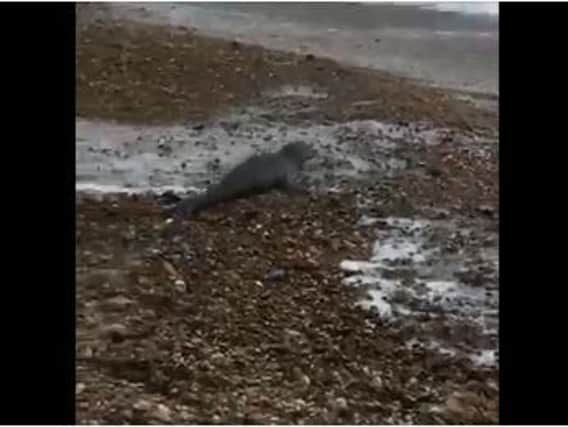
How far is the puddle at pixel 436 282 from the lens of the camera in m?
4.32

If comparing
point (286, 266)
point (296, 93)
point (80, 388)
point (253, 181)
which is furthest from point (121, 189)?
point (296, 93)

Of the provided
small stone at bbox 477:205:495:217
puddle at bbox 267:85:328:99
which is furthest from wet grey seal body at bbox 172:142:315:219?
puddle at bbox 267:85:328:99

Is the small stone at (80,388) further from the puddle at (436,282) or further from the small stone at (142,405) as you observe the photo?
the puddle at (436,282)

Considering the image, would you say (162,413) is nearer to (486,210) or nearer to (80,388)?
(80,388)

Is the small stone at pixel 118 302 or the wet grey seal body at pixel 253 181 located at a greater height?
the wet grey seal body at pixel 253 181

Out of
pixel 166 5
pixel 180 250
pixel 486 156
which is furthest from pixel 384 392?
pixel 166 5

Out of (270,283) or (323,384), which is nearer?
(323,384)

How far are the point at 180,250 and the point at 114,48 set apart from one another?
462 centimetres

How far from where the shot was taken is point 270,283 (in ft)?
15.4

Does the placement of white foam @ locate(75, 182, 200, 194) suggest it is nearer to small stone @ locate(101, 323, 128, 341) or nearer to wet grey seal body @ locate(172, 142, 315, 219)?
wet grey seal body @ locate(172, 142, 315, 219)

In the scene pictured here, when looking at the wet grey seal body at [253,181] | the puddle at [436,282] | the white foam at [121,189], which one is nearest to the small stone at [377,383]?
the puddle at [436,282]

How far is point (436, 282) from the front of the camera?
15.9ft

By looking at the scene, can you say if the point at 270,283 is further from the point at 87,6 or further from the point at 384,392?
the point at 87,6

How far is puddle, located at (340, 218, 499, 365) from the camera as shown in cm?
432
